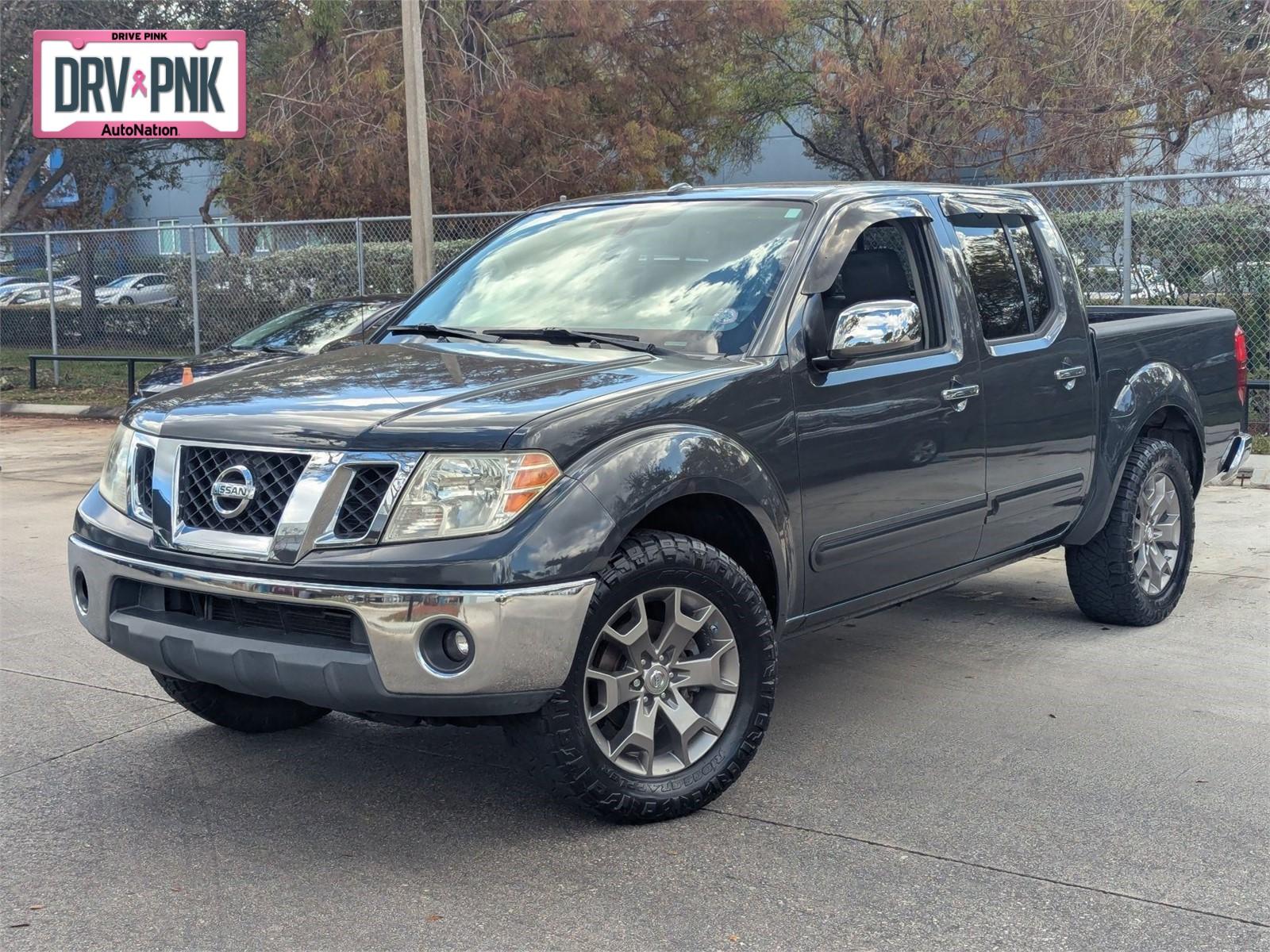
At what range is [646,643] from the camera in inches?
162

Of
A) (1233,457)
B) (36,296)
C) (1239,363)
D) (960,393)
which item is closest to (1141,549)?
(1233,457)

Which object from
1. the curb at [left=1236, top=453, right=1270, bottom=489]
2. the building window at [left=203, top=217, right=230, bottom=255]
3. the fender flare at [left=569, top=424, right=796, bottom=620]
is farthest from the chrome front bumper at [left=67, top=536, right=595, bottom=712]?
the building window at [left=203, top=217, right=230, bottom=255]

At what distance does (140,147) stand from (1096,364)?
3304cm

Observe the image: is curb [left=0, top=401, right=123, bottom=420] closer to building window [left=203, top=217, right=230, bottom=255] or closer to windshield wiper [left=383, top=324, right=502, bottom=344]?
building window [left=203, top=217, right=230, bottom=255]

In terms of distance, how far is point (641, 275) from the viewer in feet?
16.5

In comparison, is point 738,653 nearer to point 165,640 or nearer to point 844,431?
point 844,431

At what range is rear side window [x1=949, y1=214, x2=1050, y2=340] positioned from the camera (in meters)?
5.56

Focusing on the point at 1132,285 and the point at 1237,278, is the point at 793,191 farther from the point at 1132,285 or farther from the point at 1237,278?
the point at 1237,278

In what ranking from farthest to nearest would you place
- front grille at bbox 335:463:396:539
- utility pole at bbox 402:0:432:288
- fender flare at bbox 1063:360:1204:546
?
utility pole at bbox 402:0:432:288 < fender flare at bbox 1063:360:1204:546 < front grille at bbox 335:463:396:539

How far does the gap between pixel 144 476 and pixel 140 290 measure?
1760 cm

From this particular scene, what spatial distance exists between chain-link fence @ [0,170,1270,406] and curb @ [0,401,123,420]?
1612 millimetres

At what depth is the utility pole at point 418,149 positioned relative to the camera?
13.9 m

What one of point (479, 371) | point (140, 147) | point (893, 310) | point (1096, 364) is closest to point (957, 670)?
point (1096, 364)

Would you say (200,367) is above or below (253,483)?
below
